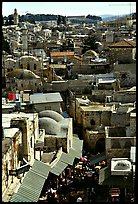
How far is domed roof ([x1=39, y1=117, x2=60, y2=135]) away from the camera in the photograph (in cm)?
1113

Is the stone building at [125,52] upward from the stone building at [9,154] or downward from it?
upward

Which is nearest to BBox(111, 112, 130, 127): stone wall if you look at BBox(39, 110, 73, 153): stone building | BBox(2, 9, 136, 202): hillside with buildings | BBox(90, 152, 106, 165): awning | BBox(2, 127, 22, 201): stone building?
BBox(2, 9, 136, 202): hillside with buildings

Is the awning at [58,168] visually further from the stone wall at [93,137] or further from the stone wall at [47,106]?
the stone wall at [47,106]

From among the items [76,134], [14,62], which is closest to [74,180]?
[76,134]

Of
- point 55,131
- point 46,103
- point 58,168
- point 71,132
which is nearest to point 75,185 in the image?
point 58,168

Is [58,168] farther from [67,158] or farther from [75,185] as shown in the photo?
[67,158]

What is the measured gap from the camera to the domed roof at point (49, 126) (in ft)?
36.5

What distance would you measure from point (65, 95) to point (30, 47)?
17.2 meters

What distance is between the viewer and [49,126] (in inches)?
443

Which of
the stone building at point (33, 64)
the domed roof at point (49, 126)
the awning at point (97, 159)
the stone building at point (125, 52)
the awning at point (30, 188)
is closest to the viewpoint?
the awning at point (30, 188)

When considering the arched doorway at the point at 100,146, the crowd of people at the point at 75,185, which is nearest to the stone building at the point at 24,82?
the arched doorway at the point at 100,146

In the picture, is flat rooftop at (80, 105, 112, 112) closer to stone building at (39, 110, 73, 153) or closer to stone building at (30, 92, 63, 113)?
stone building at (30, 92, 63, 113)

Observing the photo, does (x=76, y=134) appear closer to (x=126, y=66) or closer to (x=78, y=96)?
(x=78, y=96)

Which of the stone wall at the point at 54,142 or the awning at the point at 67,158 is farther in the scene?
the stone wall at the point at 54,142
